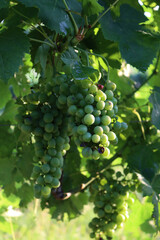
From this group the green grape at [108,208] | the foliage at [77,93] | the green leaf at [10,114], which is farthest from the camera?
the green leaf at [10,114]

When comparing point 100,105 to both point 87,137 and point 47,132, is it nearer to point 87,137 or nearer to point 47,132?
point 87,137

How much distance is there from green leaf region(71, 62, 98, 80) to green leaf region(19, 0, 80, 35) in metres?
0.13

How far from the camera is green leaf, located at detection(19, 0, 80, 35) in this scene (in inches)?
32.2

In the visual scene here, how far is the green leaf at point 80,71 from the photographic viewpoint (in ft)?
2.42

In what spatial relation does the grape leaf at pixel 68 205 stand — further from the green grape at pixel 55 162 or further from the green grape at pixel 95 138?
the green grape at pixel 95 138

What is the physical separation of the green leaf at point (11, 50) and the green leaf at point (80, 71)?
0.18m

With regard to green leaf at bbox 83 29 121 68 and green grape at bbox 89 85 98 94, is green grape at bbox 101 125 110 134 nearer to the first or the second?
green grape at bbox 89 85 98 94

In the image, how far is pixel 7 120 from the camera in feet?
4.42

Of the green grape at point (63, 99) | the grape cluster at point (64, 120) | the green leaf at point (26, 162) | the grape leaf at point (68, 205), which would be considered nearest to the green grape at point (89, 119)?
the grape cluster at point (64, 120)

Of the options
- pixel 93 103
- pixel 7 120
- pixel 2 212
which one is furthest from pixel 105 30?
pixel 2 212

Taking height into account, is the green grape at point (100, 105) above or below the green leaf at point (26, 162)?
above

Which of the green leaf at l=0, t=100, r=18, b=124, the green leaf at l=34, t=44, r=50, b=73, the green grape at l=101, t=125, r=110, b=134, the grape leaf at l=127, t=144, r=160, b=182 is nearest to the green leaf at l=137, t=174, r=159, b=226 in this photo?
the grape leaf at l=127, t=144, r=160, b=182

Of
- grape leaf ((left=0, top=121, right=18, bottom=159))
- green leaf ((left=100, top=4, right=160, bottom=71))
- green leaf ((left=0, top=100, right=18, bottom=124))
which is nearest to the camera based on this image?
green leaf ((left=100, top=4, right=160, bottom=71))

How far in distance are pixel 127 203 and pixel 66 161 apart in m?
0.31
